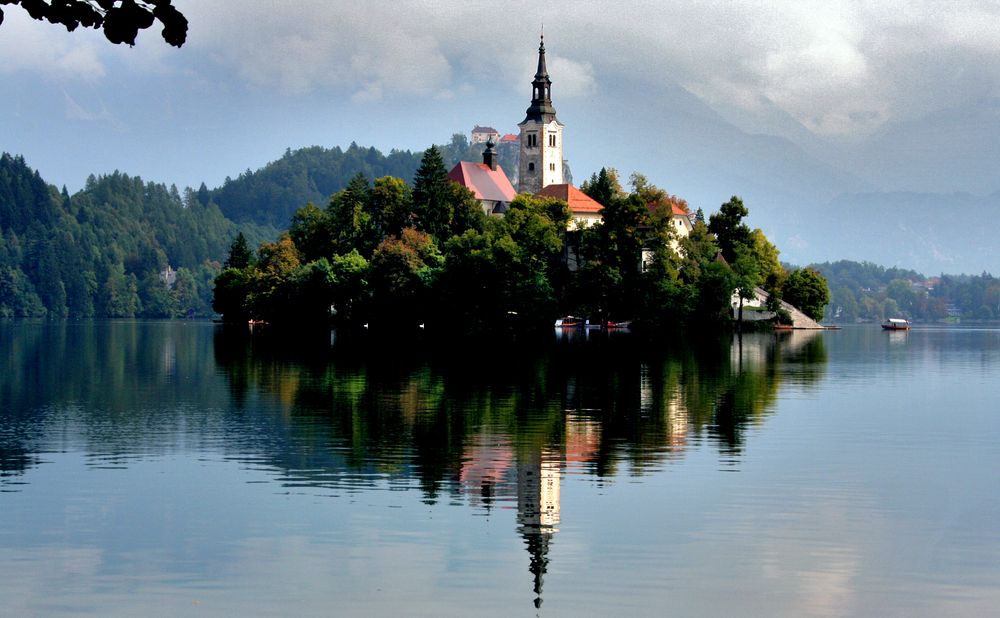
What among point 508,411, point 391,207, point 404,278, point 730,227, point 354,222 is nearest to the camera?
point 508,411

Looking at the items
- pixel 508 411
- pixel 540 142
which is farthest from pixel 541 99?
pixel 508 411

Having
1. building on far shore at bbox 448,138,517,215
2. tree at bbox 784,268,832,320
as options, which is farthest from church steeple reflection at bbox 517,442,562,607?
building on far shore at bbox 448,138,517,215

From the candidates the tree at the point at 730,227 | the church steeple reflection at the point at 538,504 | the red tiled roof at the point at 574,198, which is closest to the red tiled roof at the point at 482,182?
the red tiled roof at the point at 574,198

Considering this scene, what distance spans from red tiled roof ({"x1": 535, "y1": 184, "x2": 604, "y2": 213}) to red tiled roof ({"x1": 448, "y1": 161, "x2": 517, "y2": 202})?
6.53 meters

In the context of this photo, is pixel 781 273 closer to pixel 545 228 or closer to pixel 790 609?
pixel 545 228

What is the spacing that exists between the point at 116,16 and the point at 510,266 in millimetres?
103597

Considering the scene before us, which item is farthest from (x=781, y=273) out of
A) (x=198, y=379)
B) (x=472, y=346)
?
(x=198, y=379)

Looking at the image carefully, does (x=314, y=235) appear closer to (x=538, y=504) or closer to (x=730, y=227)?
(x=730, y=227)

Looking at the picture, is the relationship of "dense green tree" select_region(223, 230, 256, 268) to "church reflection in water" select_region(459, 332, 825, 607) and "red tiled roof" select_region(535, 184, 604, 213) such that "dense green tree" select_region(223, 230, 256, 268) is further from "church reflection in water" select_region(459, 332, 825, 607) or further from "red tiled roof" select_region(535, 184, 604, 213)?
"church reflection in water" select_region(459, 332, 825, 607)

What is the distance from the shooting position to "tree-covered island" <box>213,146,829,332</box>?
11412 cm

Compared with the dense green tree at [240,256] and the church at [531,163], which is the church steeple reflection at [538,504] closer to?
the church at [531,163]

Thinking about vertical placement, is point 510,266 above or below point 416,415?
above

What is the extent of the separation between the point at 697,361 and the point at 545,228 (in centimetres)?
4798

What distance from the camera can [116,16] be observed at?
383 inches
